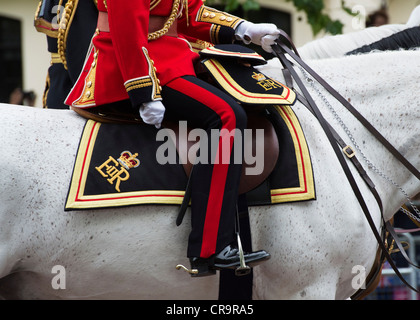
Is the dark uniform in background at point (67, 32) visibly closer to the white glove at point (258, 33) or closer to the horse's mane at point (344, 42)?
the white glove at point (258, 33)

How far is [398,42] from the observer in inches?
142

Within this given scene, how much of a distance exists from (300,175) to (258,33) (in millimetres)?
854

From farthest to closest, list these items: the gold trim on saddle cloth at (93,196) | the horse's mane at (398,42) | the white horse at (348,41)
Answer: the white horse at (348,41), the horse's mane at (398,42), the gold trim on saddle cloth at (93,196)

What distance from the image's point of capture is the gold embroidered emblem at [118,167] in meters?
2.84

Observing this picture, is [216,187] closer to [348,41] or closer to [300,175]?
[300,175]

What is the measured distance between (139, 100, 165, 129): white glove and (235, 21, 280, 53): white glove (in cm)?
82

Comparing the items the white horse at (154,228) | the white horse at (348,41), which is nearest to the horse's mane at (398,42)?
the white horse at (348,41)

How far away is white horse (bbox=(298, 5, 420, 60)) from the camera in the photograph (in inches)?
146

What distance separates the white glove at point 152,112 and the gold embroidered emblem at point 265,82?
526mm

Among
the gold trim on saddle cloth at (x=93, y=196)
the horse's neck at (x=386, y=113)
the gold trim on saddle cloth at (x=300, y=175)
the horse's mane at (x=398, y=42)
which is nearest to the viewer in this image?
the gold trim on saddle cloth at (x=93, y=196)

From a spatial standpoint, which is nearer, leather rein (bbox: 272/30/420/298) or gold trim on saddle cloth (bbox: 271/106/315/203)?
gold trim on saddle cloth (bbox: 271/106/315/203)

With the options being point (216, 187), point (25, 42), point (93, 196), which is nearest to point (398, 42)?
point (216, 187)

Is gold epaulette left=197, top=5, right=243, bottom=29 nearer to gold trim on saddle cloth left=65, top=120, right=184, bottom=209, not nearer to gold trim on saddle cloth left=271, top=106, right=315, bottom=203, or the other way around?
gold trim on saddle cloth left=271, top=106, right=315, bottom=203

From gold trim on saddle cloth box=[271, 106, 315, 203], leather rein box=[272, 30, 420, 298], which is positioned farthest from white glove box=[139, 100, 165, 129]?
leather rein box=[272, 30, 420, 298]
